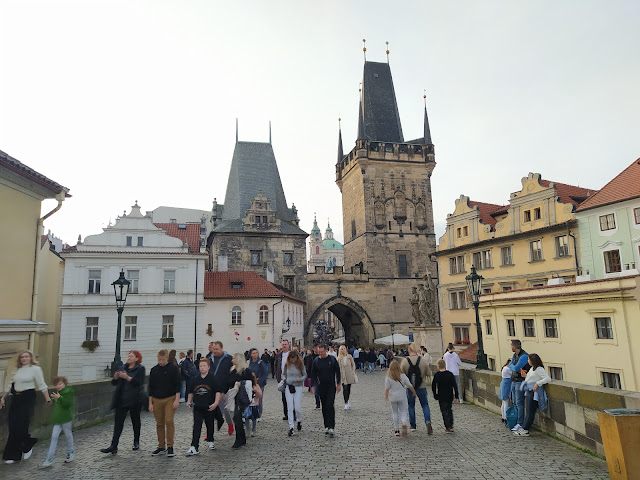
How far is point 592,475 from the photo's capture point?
579cm

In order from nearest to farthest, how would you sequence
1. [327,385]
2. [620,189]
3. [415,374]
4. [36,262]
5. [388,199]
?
[327,385]
[415,374]
[36,262]
[620,189]
[388,199]

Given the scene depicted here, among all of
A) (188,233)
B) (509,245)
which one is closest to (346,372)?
(509,245)

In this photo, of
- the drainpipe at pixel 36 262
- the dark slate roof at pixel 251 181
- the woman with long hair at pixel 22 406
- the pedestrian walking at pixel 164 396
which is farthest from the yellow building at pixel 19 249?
the dark slate roof at pixel 251 181

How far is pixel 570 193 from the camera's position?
94.0ft

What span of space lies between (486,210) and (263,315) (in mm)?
16463

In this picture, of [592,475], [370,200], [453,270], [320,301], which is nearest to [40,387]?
[592,475]

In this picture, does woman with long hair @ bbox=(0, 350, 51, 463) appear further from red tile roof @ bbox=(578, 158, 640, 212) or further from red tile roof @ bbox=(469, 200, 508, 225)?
red tile roof @ bbox=(469, 200, 508, 225)

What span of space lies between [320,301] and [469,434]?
1437 inches

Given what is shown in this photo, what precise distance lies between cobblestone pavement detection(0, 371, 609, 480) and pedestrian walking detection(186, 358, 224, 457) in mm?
304

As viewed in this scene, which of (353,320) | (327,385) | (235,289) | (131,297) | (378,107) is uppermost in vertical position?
(378,107)

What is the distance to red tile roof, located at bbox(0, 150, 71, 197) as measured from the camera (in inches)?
450

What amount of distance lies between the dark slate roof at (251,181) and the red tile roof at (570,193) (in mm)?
24345

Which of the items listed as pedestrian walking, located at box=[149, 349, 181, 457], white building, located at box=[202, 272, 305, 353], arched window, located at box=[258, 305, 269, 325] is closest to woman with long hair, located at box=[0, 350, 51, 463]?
pedestrian walking, located at box=[149, 349, 181, 457]

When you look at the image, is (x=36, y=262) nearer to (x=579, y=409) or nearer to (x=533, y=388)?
(x=533, y=388)
